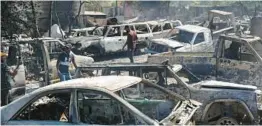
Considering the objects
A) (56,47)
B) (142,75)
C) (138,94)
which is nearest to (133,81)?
(138,94)

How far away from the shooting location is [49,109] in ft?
18.6

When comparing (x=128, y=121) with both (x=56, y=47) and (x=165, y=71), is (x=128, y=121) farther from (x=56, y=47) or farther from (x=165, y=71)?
(x=56, y=47)

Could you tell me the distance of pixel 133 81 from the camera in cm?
589

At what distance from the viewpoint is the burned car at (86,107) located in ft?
17.1

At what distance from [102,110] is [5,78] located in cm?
451

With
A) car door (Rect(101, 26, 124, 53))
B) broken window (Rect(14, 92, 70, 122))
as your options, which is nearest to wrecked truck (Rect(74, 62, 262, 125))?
broken window (Rect(14, 92, 70, 122))

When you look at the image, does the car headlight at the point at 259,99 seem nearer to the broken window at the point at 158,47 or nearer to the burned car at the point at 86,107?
the burned car at the point at 86,107

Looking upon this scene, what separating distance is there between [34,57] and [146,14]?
28184 mm

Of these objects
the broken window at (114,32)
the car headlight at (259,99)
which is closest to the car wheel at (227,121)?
the car headlight at (259,99)

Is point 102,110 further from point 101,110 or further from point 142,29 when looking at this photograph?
point 142,29

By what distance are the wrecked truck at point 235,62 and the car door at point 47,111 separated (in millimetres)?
5576

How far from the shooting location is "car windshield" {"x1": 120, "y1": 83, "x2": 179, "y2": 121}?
5.89 meters

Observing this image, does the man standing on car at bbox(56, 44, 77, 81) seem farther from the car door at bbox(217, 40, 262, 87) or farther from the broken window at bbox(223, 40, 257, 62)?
the broken window at bbox(223, 40, 257, 62)

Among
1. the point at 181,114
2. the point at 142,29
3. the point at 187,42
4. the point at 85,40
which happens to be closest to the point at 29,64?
the point at 181,114
